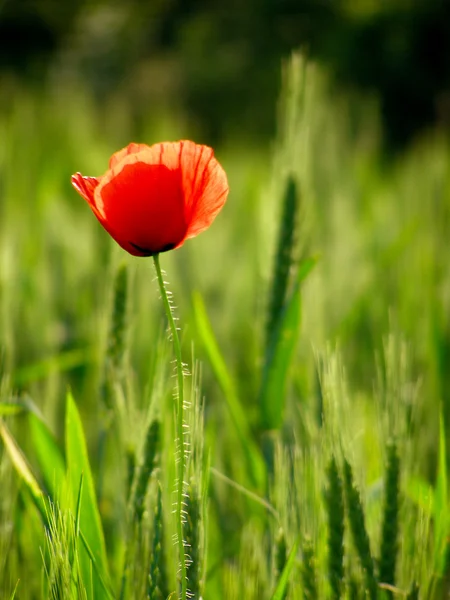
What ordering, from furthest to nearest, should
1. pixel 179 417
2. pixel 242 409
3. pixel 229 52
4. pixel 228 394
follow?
pixel 229 52, pixel 242 409, pixel 228 394, pixel 179 417

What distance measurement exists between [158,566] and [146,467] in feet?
0.16

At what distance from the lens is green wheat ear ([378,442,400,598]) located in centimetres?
36

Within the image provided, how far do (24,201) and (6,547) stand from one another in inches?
34.4

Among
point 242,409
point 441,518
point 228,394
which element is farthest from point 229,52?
point 441,518

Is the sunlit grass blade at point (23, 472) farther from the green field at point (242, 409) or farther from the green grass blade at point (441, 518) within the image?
the green grass blade at point (441, 518)

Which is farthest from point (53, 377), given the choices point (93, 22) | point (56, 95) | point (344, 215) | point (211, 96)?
point (93, 22)

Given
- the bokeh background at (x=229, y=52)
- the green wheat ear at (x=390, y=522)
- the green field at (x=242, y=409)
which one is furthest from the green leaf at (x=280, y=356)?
the bokeh background at (x=229, y=52)

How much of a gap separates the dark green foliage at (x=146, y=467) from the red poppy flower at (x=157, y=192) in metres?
0.11

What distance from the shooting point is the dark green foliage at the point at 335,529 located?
34cm

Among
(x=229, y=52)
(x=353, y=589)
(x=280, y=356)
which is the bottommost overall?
(x=353, y=589)

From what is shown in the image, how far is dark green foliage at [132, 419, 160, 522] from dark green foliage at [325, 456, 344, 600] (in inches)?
3.4

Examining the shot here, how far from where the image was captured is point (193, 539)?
30cm

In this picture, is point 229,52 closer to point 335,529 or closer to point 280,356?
point 280,356

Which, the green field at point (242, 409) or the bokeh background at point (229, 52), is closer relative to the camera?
the green field at point (242, 409)
